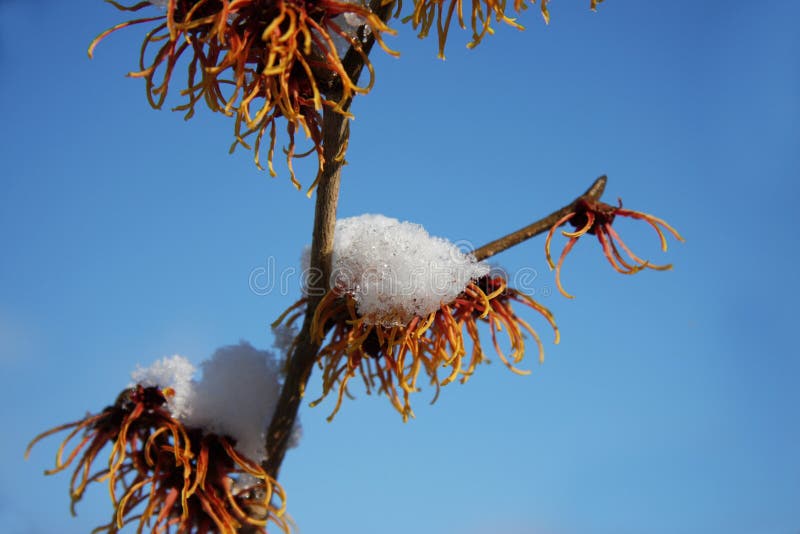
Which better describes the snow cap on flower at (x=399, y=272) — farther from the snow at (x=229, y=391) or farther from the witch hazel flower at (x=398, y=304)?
the snow at (x=229, y=391)

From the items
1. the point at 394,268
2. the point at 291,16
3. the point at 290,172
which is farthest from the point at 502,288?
the point at 291,16

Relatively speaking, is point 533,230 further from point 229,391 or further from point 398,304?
point 229,391

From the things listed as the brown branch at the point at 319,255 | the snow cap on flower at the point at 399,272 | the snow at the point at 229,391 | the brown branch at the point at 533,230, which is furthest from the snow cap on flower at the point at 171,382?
the brown branch at the point at 533,230

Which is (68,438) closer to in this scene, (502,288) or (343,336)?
(343,336)

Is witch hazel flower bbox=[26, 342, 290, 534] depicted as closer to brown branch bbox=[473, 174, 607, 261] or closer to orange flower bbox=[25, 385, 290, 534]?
orange flower bbox=[25, 385, 290, 534]

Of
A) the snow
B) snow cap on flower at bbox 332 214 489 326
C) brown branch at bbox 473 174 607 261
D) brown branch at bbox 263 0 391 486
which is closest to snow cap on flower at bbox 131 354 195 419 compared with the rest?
the snow

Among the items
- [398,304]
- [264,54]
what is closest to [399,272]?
[398,304]
